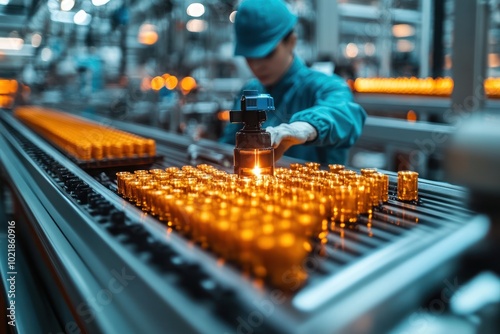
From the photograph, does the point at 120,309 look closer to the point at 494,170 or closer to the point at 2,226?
the point at 494,170

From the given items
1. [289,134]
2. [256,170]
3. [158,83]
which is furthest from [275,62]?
[158,83]

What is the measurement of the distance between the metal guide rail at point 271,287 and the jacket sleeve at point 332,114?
0.44 metres

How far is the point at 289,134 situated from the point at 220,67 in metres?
7.25

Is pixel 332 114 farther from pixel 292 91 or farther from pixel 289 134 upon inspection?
pixel 292 91

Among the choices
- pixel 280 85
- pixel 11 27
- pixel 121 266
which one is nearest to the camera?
pixel 121 266

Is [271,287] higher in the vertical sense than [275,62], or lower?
lower

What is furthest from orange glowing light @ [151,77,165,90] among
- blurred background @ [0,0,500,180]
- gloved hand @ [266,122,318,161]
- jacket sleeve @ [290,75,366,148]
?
gloved hand @ [266,122,318,161]

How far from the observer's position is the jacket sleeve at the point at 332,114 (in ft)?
4.66

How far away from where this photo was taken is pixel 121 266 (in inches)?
28.8

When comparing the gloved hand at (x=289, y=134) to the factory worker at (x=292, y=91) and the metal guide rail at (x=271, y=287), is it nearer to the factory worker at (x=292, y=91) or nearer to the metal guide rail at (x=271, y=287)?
the factory worker at (x=292, y=91)

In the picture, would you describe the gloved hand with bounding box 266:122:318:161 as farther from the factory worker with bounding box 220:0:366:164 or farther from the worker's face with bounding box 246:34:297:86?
the worker's face with bounding box 246:34:297:86

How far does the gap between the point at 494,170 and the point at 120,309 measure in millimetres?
588

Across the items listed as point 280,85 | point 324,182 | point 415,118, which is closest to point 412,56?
point 415,118

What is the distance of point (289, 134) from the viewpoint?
1.27m
